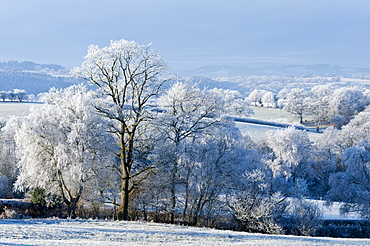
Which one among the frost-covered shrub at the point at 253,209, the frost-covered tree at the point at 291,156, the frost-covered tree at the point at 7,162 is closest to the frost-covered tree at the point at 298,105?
the frost-covered tree at the point at 291,156

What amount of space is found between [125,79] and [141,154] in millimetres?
5205

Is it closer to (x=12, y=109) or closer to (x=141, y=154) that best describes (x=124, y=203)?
(x=141, y=154)

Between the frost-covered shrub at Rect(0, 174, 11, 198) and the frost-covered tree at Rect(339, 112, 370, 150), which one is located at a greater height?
the frost-covered tree at Rect(339, 112, 370, 150)

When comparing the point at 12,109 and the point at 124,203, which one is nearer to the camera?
the point at 124,203

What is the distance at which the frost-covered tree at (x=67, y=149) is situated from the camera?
75.0 ft

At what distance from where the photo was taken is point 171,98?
30219 mm

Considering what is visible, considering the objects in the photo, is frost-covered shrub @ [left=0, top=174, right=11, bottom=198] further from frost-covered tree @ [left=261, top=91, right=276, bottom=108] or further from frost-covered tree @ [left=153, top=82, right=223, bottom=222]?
frost-covered tree @ [left=261, top=91, right=276, bottom=108]

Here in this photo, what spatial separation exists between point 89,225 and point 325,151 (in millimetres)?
54145

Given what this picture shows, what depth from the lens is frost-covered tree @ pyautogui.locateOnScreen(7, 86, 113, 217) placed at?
22.9 meters

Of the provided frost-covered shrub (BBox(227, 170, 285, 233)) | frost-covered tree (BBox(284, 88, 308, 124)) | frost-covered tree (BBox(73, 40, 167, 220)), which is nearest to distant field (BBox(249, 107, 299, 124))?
frost-covered tree (BBox(284, 88, 308, 124))

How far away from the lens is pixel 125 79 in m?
23.5

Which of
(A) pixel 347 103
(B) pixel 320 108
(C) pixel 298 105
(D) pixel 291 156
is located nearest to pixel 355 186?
(D) pixel 291 156

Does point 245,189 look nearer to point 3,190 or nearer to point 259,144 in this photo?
point 3,190

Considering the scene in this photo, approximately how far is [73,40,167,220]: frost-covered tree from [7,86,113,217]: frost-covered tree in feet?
3.84
